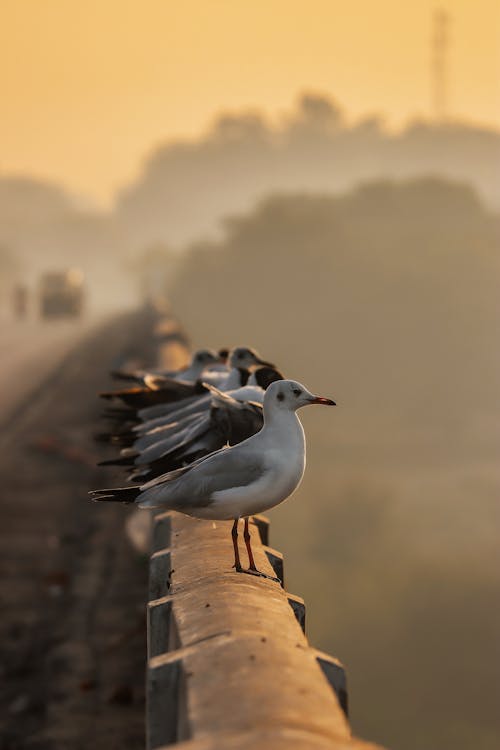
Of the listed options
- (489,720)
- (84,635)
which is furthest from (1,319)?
(84,635)

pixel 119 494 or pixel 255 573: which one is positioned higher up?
pixel 119 494

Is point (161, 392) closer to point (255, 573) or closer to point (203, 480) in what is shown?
point (203, 480)

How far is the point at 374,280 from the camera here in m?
114

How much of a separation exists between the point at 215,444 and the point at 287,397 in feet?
3.84

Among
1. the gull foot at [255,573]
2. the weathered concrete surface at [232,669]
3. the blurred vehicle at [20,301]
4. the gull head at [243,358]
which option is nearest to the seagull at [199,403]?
the gull head at [243,358]

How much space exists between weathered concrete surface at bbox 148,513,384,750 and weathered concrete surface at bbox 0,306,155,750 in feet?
11.3

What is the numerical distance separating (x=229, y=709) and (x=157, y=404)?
5.02 metres

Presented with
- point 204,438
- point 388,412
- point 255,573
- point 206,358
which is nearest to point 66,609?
point 206,358

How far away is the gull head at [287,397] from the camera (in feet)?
19.4

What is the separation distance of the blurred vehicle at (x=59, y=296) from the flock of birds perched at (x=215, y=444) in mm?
60396

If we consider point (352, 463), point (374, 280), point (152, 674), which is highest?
point (152, 674)

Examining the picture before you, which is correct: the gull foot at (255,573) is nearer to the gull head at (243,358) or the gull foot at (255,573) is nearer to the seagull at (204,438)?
the seagull at (204,438)

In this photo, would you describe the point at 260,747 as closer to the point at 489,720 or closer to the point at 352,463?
the point at 489,720

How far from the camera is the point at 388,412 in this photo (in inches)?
3890
